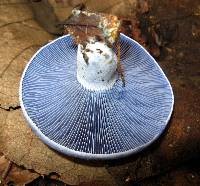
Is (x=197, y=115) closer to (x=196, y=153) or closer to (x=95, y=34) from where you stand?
(x=196, y=153)

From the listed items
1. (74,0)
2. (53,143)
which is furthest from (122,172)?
(74,0)

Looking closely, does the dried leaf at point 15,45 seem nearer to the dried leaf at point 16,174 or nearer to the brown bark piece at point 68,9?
Result: the brown bark piece at point 68,9

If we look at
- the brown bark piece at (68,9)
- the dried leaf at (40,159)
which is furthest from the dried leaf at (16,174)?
the brown bark piece at (68,9)

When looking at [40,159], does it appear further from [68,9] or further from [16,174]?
[68,9]

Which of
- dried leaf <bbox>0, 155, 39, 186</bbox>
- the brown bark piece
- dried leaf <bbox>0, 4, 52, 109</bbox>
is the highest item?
the brown bark piece

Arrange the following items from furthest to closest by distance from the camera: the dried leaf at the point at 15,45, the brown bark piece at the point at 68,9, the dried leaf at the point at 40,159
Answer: the brown bark piece at the point at 68,9 → the dried leaf at the point at 15,45 → the dried leaf at the point at 40,159

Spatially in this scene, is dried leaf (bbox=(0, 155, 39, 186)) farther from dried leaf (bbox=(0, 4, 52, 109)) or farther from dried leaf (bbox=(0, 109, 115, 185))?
dried leaf (bbox=(0, 4, 52, 109))

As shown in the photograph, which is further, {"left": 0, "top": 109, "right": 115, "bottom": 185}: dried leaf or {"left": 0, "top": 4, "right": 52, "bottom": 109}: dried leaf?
{"left": 0, "top": 4, "right": 52, "bottom": 109}: dried leaf

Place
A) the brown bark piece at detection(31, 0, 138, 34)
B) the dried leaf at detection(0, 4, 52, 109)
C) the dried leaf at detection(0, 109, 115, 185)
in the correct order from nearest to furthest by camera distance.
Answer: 1. the dried leaf at detection(0, 109, 115, 185)
2. the dried leaf at detection(0, 4, 52, 109)
3. the brown bark piece at detection(31, 0, 138, 34)

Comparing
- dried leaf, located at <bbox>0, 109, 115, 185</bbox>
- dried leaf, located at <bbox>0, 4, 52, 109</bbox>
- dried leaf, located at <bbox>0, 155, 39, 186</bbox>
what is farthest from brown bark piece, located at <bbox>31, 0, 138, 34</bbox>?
dried leaf, located at <bbox>0, 155, 39, 186</bbox>

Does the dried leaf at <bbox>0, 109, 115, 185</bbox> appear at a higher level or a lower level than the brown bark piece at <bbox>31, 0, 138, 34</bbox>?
lower

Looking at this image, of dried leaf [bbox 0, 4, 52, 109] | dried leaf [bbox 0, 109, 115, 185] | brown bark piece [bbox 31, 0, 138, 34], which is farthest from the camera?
brown bark piece [bbox 31, 0, 138, 34]
